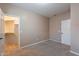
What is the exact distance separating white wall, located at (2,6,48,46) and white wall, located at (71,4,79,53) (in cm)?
54

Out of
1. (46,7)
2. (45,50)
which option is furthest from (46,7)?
(45,50)

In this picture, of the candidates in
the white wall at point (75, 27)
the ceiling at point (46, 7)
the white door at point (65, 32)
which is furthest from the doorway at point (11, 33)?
the white wall at point (75, 27)

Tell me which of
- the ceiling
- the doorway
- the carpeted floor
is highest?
the ceiling

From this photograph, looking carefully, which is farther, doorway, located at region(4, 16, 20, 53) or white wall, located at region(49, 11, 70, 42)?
white wall, located at region(49, 11, 70, 42)

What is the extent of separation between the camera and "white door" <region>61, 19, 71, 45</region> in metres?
2.30

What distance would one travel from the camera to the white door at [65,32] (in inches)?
90.4

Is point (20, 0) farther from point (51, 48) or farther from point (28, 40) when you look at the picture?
point (51, 48)

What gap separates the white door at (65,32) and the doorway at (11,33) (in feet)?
2.94

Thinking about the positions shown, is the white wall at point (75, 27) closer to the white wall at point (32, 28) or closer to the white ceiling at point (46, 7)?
the white ceiling at point (46, 7)

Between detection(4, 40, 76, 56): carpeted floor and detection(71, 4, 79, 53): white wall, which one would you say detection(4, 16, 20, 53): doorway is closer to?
detection(4, 40, 76, 56): carpeted floor

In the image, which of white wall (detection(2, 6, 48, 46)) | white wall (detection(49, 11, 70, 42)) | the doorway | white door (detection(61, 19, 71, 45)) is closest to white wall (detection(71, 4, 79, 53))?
white door (detection(61, 19, 71, 45))

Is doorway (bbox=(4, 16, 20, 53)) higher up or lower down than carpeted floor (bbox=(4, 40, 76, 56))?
higher up

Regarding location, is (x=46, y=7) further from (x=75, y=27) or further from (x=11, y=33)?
(x=11, y=33)

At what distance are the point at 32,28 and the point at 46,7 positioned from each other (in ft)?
1.68
